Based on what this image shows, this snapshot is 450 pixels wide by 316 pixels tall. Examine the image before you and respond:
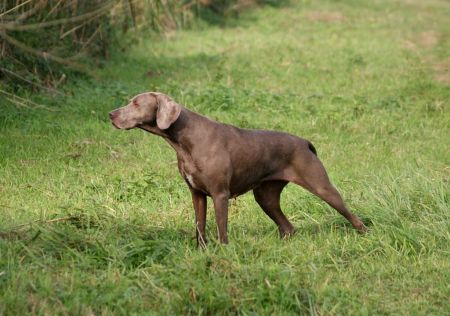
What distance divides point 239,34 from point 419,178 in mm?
13505

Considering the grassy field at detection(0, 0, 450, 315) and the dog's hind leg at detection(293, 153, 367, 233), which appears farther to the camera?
the dog's hind leg at detection(293, 153, 367, 233)

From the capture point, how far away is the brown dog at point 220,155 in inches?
256

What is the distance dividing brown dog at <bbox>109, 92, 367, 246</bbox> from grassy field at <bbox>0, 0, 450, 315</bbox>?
0.37 meters

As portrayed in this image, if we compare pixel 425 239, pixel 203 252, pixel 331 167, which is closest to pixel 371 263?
pixel 425 239

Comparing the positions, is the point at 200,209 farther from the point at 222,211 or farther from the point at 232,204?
the point at 232,204

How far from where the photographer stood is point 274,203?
7.20 meters

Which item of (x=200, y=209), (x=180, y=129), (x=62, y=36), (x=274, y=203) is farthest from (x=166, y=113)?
(x=62, y=36)

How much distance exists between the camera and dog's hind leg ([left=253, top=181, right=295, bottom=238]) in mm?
7168

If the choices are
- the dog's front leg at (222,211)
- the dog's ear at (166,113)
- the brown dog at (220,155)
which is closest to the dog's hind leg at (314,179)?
Answer: the brown dog at (220,155)

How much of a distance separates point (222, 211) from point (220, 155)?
43 centimetres

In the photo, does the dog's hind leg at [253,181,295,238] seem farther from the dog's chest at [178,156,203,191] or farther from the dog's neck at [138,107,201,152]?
the dog's neck at [138,107,201,152]

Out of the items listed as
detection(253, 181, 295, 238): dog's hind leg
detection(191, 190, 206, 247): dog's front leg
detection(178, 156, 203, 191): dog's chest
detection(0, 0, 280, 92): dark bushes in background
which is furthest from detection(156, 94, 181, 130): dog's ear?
detection(0, 0, 280, 92): dark bushes in background

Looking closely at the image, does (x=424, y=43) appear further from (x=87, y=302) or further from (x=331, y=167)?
(x=87, y=302)

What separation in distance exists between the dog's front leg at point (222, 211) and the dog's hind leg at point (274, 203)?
643 mm
